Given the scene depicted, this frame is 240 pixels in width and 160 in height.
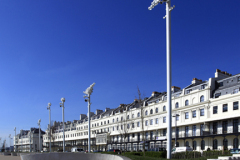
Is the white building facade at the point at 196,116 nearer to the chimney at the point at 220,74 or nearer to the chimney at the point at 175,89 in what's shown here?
the chimney at the point at 220,74

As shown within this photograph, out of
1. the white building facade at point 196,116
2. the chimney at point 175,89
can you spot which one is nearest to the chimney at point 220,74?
the white building facade at point 196,116

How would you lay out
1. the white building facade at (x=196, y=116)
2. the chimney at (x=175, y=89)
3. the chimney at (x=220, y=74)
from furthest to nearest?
the chimney at (x=175, y=89) < the chimney at (x=220, y=74) < the white building facade at (x=196, y=116)

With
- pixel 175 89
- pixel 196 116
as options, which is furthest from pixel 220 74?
pixel 175 89

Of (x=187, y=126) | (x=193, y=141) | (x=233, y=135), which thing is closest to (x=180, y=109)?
(x=187, y=126)

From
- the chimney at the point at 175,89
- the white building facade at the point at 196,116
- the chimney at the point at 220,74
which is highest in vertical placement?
the chimney at the point at 220,74

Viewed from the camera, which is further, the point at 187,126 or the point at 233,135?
the point at 187,126

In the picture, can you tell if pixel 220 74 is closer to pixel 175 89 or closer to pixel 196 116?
pixel 196 116

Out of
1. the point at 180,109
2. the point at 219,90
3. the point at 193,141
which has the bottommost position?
the point at 193,141

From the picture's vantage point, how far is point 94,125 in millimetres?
83438

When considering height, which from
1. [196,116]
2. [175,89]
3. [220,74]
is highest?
[220,74]

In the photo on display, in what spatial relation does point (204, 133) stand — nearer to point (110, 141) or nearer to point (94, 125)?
point (110, 141)

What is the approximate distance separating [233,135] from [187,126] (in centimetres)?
1013

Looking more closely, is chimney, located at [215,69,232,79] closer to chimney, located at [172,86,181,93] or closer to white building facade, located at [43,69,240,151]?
white building facade, located at [43,69,240,151]

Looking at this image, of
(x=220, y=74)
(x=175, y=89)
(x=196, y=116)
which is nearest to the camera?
(x=196, y=116)
